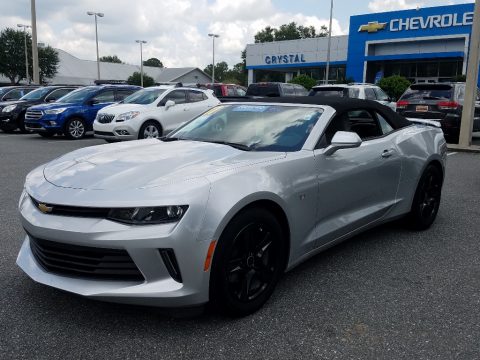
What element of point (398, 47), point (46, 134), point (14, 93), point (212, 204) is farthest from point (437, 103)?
point (398, 47)

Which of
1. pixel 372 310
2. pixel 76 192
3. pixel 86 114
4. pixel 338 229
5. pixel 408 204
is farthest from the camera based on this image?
pixel 86 114

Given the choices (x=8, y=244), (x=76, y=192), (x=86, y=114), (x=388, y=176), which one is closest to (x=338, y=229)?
(x=388, y=176)

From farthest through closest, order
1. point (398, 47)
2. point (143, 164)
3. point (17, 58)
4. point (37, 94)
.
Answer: point (17, 58) < point (398, 47) < point (37, 94) < point (143, 164)

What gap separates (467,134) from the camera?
12508 mm

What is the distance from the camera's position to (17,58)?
213ft

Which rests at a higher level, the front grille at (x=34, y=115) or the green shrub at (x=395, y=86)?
the green shrub at (x=395, y=86)

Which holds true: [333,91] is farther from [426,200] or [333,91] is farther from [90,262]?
[90,262]

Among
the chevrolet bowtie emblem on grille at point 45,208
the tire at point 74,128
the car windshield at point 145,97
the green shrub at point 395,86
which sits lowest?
the tire at point 74,128

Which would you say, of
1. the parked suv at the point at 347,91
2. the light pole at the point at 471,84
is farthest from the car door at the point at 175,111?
the light pole at the point at 471,84

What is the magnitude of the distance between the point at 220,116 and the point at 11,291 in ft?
7.30

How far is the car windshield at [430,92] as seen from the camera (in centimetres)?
1286

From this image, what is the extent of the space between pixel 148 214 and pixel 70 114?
1209 centimetres

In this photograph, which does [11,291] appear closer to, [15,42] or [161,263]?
[161,263]

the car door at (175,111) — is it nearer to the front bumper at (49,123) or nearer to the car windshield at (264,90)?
the front bumper at (49,123)
